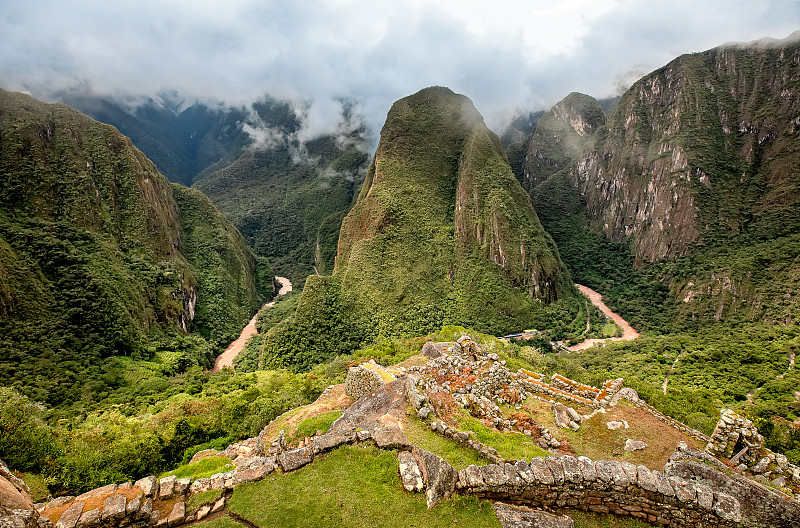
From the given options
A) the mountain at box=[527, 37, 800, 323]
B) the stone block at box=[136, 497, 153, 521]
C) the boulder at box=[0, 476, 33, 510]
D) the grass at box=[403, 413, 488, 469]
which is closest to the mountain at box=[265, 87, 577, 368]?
the mountain at box=[527, 37, 800, 323]

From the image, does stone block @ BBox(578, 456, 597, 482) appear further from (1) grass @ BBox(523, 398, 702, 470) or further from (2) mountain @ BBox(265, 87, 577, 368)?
(2) mountain @ BBox(265, 87, 577, 368)

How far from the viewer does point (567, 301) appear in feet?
265

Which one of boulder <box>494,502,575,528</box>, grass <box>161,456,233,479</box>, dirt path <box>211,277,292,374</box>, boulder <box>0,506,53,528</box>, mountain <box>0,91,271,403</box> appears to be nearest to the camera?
boulder <box>0,506,53,528</box>

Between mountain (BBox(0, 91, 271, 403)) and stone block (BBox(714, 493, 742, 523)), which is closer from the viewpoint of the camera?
stone block (BBox(714, 493, 742, 523))

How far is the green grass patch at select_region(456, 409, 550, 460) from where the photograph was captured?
11195 mm

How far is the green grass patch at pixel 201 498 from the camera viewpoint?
8.38m

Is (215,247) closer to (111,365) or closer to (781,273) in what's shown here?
(111,365)

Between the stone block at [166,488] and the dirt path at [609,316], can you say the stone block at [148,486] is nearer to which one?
the stone block at [166,488]

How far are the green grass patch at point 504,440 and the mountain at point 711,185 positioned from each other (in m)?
68.4

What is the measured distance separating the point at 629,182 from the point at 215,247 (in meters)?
128

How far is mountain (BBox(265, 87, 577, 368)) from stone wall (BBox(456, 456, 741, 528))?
4997 cm

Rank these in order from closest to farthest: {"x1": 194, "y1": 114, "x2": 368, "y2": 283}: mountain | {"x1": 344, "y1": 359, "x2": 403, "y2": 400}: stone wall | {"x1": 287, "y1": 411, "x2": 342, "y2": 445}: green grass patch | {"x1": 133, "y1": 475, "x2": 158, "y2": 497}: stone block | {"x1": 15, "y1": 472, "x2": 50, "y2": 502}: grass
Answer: {"x1": 133, "y1": 475, "x2": 158, "y2": 497}: stone block < {"x1": 15, "y1": 472, "x2": 50, "y2": 502}: grass < {"x1": 287, "y1": 411, "x2": 342, "y2": 445}: green grass patch < {"x1": 344, "y1": 359, "x2": 403, "y2": 400}: stone wall < {"x1": 194, "y1": 114, "x2": 368, "y2": 283}: mountain

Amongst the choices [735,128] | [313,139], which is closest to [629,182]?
[735,128]

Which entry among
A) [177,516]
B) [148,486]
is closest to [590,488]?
[177,516]
